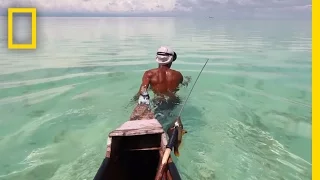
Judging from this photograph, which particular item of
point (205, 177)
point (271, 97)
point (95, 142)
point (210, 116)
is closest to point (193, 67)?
point (271, 97)

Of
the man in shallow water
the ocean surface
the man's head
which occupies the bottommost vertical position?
the ocean surface

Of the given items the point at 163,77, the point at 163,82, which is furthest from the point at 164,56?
the point at 163,82

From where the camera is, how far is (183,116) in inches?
299

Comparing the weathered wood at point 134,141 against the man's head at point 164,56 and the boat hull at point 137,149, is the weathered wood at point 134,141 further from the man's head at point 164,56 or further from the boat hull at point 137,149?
the man's head at point 164,56

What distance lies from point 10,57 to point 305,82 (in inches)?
490

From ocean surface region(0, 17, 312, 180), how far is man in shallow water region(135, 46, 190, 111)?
1.11 ft

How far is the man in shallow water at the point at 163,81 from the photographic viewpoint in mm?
6883

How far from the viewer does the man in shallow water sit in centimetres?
688

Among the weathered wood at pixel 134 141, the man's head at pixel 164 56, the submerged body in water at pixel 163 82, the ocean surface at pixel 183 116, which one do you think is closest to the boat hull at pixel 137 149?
the weathered wood at pixel 134 141

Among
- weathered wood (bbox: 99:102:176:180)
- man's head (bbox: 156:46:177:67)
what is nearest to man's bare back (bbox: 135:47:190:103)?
man's head (bbox: 156:46:177:67)

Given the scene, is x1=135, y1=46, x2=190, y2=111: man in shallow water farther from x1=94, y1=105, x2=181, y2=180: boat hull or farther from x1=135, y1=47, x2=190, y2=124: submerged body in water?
x1=94, y1=105, x2=181, y2=180: boat hull

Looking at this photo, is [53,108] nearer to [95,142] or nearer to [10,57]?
[95,142]

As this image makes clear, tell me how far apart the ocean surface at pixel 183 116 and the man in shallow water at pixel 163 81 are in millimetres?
338

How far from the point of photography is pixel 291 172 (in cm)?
525
